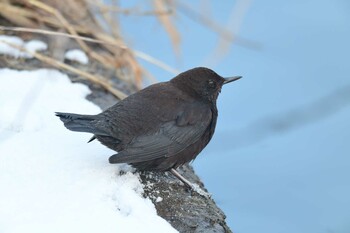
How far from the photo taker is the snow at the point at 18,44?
445 cm

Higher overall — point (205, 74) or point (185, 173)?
point (205, 74)

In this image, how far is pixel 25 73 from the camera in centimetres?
430

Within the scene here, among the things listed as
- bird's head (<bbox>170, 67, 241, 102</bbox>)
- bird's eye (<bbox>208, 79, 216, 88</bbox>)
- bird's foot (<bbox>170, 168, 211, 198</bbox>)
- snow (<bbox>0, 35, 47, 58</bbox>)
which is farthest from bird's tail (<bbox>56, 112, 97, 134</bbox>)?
snow (<bbox>0, 35, 47, 58</bbox>)

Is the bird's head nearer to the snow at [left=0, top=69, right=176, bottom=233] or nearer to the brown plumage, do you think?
the brown plumage

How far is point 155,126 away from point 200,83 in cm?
44

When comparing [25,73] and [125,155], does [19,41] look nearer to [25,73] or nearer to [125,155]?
[25,73]

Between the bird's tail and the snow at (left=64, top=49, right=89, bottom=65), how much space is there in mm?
1276

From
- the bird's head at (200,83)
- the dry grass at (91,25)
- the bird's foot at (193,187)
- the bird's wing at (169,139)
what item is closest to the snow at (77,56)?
the dry grass at (91,25)

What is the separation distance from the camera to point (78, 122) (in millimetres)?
3305

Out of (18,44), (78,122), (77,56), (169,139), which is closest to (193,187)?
(169,139)

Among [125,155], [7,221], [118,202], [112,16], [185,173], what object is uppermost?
[112,16]

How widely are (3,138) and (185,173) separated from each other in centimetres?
85

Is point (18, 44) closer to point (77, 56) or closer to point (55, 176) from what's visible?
point (77, 56)

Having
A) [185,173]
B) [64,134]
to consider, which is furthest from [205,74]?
[64,134]
